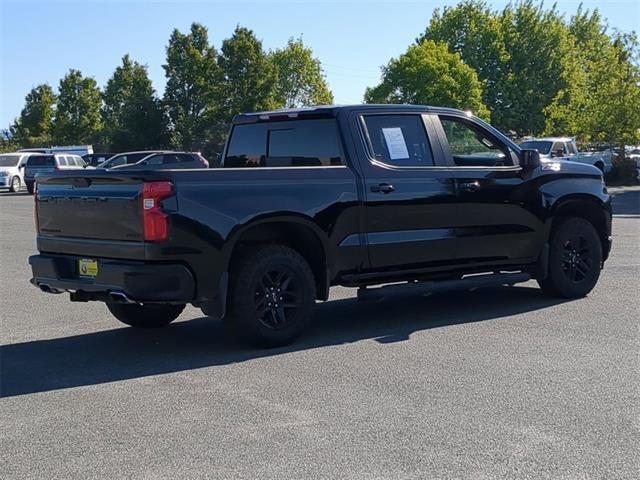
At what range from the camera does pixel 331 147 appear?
25.5 feet

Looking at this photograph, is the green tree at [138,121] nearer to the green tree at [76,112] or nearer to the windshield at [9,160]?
the green tree at [76,112]

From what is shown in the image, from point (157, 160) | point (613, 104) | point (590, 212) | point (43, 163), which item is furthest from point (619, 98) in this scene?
point (590, 212)

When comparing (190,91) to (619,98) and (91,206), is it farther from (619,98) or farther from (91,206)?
(91,206)

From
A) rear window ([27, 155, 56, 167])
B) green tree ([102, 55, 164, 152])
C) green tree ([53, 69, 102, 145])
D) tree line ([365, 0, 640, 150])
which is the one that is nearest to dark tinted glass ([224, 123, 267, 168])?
rear window ([27, 155, 56, 167])

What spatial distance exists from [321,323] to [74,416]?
329cm

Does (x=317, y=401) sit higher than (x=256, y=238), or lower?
lower

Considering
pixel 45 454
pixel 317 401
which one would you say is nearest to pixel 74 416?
pixel 45 454

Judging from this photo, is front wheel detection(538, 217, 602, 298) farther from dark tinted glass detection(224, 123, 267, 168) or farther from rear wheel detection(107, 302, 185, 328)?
rear wheel detection(107, 302, 185, 328)

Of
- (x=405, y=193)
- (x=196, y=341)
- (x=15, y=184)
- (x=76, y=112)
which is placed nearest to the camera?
(x=196, y=341)

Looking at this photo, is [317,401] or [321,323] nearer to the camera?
[317,401]

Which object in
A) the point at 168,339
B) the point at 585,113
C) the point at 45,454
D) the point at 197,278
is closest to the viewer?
the point at 45,454

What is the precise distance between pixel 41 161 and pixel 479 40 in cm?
3905

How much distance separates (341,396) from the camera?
18.5 ft

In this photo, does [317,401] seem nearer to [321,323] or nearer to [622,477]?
[622,477]
